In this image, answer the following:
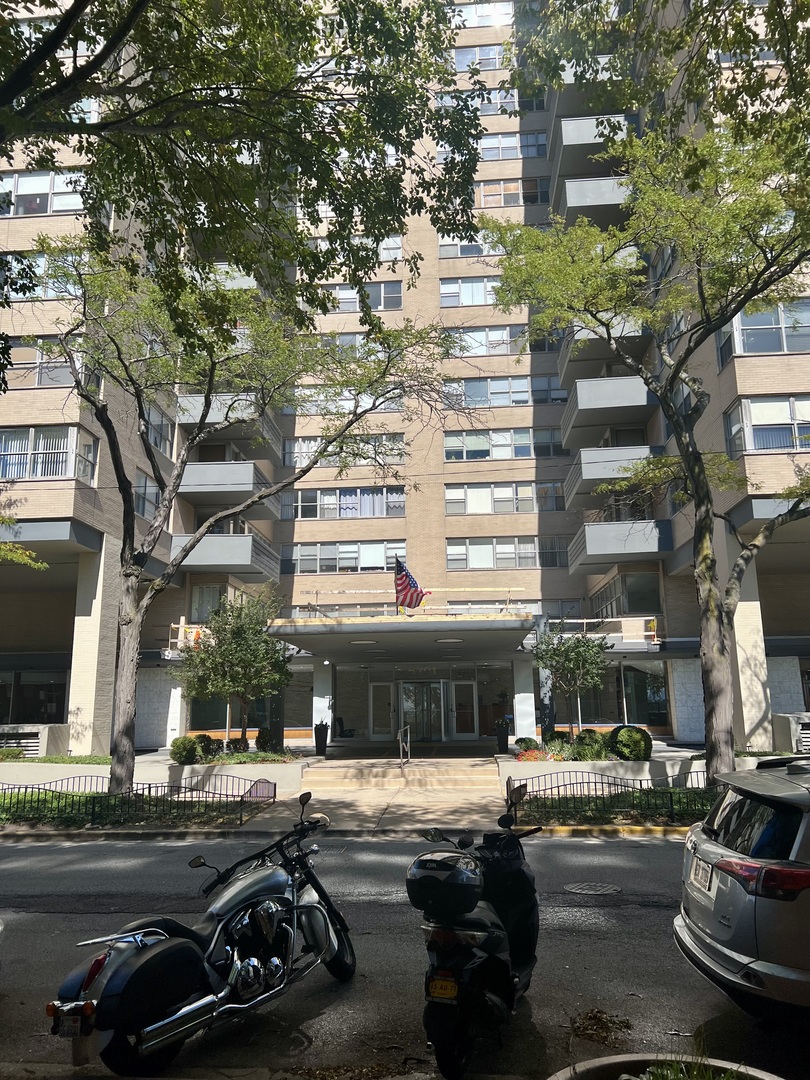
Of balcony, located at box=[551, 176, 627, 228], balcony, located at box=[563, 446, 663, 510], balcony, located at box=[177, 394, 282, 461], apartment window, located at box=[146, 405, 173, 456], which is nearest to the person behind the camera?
balcony, located at box=[563, 446, 663, 510]

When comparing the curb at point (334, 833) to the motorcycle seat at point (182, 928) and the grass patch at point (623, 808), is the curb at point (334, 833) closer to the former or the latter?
the grass patch at point (623, 808)

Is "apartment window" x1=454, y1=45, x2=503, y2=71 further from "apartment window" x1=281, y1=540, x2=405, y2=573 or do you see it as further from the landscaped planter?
the landscaped planter

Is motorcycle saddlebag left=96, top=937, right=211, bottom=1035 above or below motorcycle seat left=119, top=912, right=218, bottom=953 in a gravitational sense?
below

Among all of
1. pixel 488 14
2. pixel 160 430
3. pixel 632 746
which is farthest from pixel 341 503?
pixel 488 14

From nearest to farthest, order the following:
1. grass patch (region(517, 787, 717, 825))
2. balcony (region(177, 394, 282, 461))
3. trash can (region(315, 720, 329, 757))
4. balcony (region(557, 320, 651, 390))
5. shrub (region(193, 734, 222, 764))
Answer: grass patch (region(517, 787, 717, 825)) < shrub (region(193, 734, 222, 764)) < trash can (region(315, 720, 329, 757)) < balcony (region(557, 320, 651, 390)) < balcony (region(177, 394, 282, 461))

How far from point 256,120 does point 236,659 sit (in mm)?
16206

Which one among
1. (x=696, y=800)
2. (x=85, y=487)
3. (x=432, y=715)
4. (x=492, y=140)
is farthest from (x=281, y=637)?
(x=492, y=140)

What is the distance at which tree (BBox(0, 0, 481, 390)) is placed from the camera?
8.55 m

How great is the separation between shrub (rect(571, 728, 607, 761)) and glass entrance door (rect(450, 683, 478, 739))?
1140 centimetres

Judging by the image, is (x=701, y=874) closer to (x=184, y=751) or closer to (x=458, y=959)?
(x=458, y=959)

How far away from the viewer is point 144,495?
105 feet

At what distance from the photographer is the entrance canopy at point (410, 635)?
22531mm

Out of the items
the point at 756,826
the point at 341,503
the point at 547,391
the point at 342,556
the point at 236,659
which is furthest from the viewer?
the point at 341,503

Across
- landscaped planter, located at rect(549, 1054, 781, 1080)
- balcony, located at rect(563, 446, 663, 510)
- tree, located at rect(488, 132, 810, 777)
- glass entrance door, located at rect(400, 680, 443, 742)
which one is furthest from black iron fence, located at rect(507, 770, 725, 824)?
balcony, located at rect(563, 446, 663, 510)
